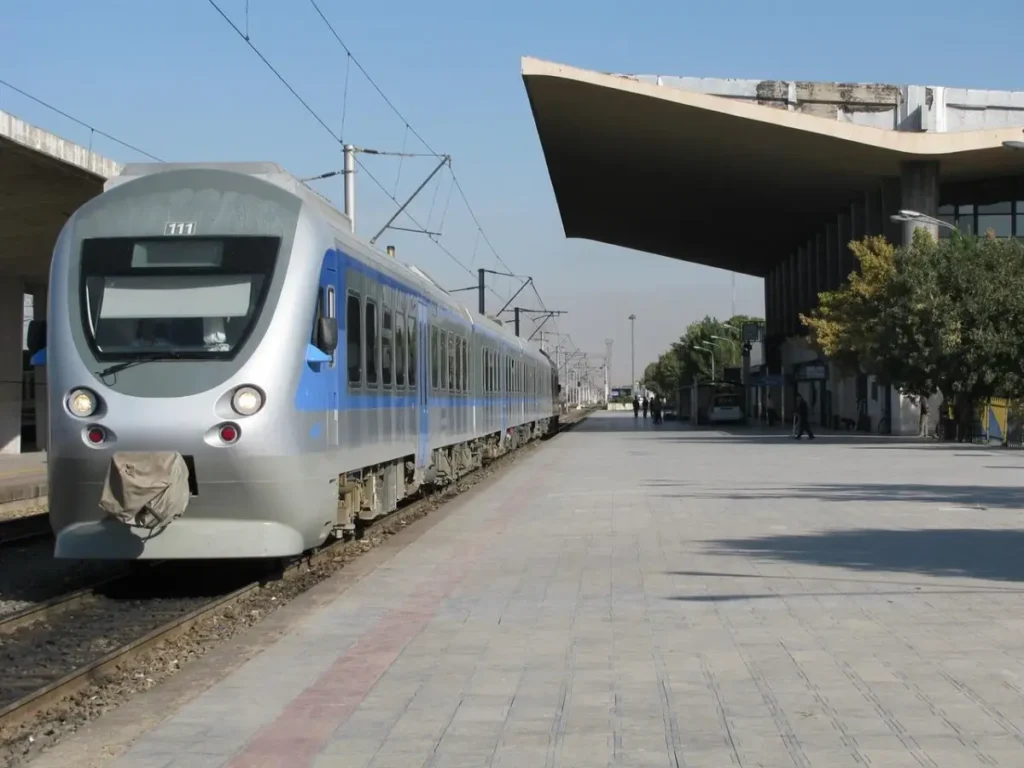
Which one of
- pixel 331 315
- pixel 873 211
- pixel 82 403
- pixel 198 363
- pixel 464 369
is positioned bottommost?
pixel 82 403

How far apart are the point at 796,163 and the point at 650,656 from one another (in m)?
46.5

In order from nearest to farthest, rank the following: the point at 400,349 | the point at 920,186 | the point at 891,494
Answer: the point at 400,349, the point at 891,494, the point at 920,186

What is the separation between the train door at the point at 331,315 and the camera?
11695 millimetres

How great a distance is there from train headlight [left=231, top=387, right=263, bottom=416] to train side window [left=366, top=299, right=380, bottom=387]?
3.41 meters

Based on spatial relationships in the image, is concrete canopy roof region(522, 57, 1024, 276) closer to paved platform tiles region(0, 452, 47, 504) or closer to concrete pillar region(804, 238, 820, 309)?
concrete pillar region(804, 238, 820, 309)

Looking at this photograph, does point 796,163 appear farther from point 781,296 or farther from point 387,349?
point 387,349

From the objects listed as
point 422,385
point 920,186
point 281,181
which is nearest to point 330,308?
point 281,181

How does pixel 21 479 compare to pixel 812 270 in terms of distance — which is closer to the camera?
pixel 21 479

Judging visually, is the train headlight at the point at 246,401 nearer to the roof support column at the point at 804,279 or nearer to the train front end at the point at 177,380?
the train front end at the point at 177,380

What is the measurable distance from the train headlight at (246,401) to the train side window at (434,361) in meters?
8.60

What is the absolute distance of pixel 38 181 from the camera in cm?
2727

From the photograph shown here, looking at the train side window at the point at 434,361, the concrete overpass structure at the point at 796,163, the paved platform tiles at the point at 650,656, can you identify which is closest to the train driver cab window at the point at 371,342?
the paved platform tiles at the point at 650,656

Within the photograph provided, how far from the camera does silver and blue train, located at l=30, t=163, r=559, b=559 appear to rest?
10.4 m

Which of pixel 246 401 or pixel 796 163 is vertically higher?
pixel 796 163
